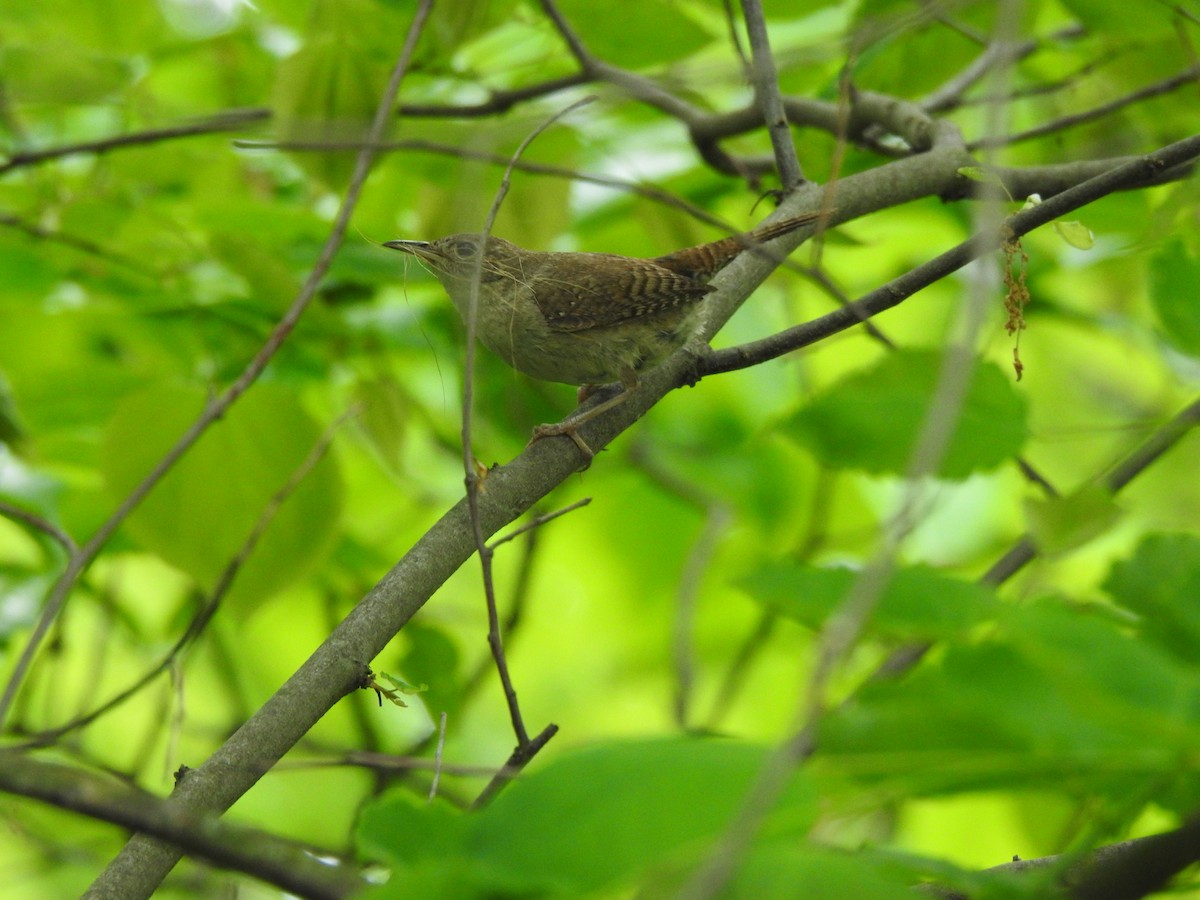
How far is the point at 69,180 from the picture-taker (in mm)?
2693

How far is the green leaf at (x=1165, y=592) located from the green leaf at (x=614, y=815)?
1.21ft

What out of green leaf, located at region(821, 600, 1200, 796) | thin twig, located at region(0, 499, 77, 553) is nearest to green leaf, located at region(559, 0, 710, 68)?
thin twig, located at region(0, 499, 77, 553)

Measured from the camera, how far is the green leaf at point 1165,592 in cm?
85

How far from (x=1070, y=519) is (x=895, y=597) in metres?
0.45

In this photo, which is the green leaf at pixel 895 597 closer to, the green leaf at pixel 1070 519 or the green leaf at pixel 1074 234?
the green leaf at pixel 1070 519

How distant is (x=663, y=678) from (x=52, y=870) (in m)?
1.96

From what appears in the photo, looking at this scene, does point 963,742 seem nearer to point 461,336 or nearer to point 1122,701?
point 1122,701

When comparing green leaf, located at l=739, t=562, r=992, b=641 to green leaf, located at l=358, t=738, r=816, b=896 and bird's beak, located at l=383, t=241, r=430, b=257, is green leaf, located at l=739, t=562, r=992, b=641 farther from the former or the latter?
bird's beak, located at l=383, t=241, r=430, b=257

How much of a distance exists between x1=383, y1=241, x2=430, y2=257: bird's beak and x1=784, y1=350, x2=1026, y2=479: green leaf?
3.94 feet

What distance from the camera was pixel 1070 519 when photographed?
3.57 ft

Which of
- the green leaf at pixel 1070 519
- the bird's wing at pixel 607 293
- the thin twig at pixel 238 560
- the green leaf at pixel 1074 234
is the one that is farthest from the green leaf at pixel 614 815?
the bird's wing at pixel 607 293

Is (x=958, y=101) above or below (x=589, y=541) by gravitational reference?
above

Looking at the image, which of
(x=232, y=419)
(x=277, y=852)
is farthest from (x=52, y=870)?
(x=277, y=852)

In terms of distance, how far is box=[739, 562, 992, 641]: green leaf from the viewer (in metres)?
0.72
